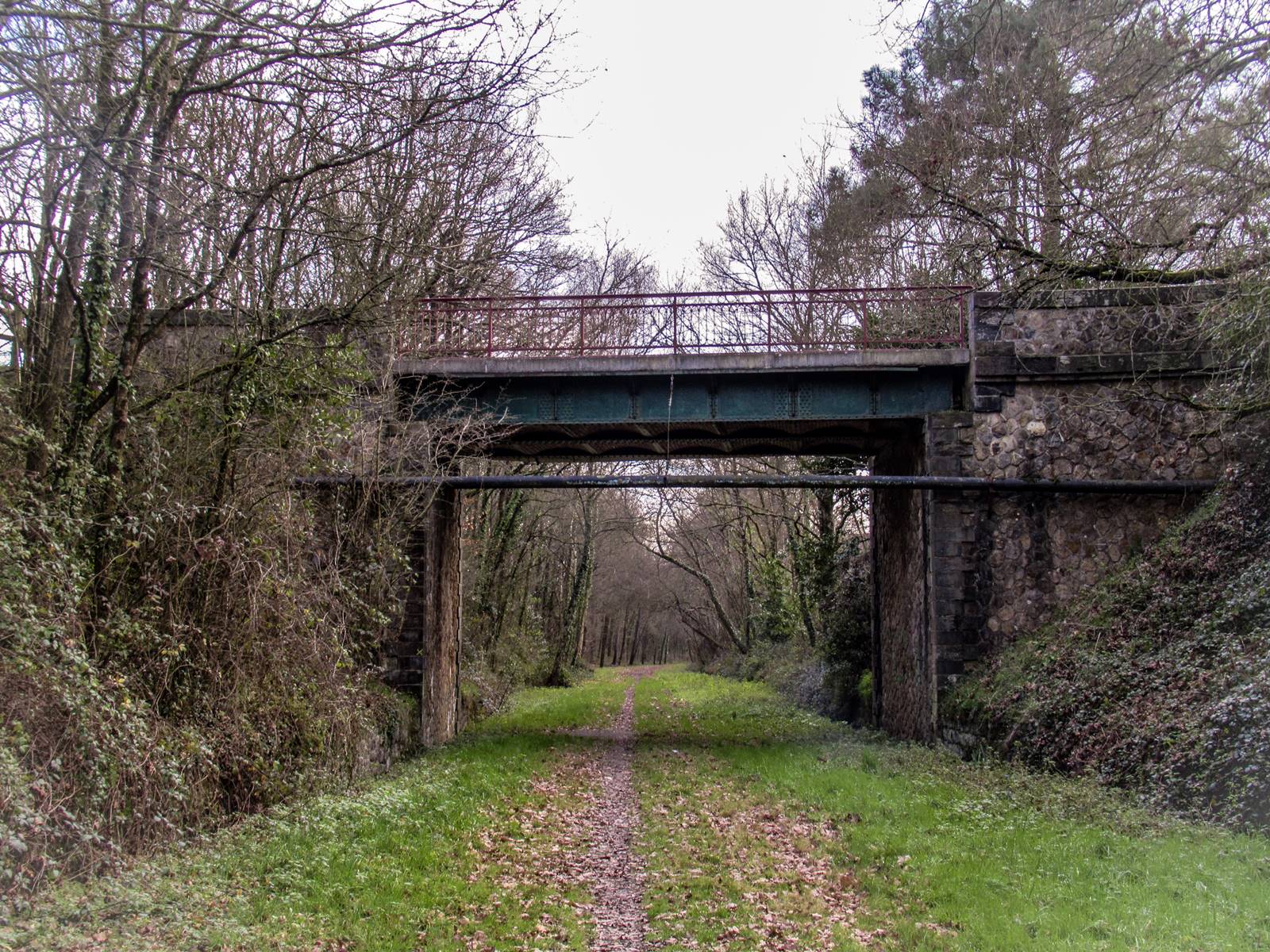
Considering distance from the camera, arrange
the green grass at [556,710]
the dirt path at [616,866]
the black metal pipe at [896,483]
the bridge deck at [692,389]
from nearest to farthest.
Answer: the dirt path at [616,866] → the black metal pipe at [896,483] → the bridge deck at [692,389] → the green grass at [556,710]

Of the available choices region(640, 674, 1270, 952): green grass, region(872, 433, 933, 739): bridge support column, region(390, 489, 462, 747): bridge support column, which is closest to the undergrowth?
region(640, 674, 1270, 952): green grass

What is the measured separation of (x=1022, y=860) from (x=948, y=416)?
8790 mm

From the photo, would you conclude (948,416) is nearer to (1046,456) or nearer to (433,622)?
(1046,456)

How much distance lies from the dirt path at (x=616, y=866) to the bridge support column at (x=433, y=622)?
341cm

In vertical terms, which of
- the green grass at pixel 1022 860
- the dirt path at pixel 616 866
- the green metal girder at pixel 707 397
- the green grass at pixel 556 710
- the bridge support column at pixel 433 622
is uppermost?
the green metal girder at pixel 707 397

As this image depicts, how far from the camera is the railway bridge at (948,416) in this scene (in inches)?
578

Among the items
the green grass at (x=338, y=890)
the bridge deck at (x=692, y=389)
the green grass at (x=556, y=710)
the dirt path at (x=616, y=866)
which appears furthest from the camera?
the green grass at (x=556, y=710)

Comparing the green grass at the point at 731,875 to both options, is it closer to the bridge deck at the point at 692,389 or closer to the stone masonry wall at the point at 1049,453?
the stone masonry wall at the point at 1049,453

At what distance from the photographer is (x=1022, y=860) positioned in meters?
7.74

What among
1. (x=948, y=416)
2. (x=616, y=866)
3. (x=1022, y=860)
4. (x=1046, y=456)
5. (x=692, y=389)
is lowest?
(x=616, y=866)

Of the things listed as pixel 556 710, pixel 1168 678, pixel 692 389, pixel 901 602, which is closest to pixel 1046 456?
pixel 901 602

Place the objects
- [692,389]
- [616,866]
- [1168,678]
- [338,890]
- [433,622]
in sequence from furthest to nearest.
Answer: [433,622]
[692,389]
[1168,678]
[616,866]
[338,890]

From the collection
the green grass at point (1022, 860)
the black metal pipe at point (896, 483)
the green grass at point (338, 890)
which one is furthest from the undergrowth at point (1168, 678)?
the green grass at point (338, 890)

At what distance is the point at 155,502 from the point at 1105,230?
11405 millimetres
